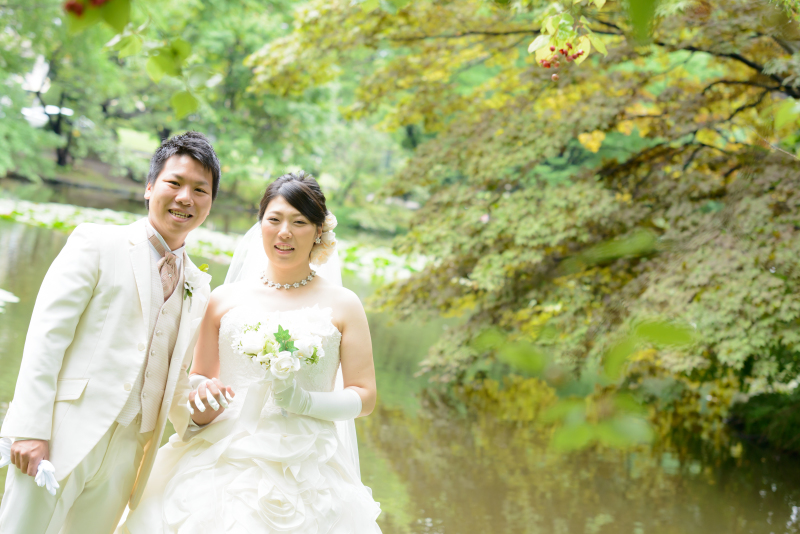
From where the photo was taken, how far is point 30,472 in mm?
1979

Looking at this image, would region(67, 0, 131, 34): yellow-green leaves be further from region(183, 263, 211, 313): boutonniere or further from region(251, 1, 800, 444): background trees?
region(251, 1, 800, 444): background trees

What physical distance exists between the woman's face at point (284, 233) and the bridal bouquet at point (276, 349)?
432 millimetres

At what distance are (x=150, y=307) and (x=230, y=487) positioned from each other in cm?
66

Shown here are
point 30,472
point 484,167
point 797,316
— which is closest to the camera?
point 30,472

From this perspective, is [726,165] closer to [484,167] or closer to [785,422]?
[484,167]

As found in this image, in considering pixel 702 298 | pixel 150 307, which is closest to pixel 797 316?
pixel 702 298

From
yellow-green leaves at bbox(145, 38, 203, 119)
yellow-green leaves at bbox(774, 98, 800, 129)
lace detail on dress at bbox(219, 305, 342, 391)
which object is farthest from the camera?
lace detail on dress at bbox(219, 305, 342, 391)

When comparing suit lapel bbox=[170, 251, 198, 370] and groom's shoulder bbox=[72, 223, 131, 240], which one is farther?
suit lapel bbox=[170, 251, 198, 370]

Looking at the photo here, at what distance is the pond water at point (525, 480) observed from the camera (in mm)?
4477

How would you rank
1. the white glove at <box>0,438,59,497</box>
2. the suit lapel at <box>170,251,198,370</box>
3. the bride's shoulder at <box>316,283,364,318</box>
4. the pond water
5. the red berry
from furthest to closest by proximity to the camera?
the pond water → the bride's shoulder at <box>316,283,364,318</box> → the suit lapel at <box>170,251,198,370</box> → the white glove at <box>0,438,59,497</box> → the red berry

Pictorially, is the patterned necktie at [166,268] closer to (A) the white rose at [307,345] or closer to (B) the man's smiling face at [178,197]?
(B) the man's smiling face at [178,197]

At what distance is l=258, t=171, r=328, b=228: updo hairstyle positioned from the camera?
2.50 metres

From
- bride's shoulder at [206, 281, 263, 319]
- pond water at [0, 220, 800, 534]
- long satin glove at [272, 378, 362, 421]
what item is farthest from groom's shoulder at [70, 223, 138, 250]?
pond water at [0, 220, 800, 534]

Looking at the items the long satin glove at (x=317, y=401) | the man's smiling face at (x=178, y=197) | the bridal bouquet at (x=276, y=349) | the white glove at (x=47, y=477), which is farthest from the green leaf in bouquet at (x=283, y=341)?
the white glove at (x=47, y=477)
